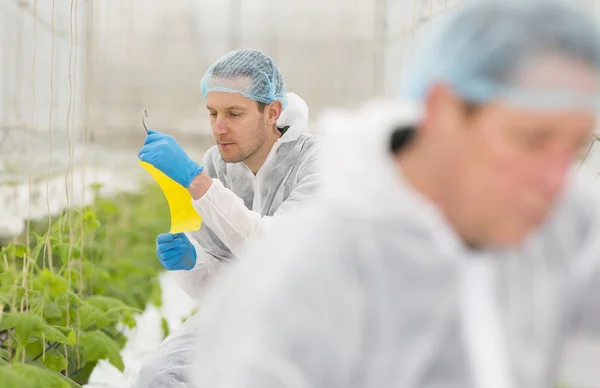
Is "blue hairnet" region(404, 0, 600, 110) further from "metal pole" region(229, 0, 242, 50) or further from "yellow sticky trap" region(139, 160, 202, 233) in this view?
"metal pole" region(229, 0, 242, 50)

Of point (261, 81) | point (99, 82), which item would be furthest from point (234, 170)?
point (99, 82)

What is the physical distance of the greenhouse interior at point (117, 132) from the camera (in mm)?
2656

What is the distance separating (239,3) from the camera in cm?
1095

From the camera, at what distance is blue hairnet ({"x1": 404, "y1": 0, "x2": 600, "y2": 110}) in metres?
1.09

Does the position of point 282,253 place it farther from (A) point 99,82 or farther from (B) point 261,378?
(A) point 99,82

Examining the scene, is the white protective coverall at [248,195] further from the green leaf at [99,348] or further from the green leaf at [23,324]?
the green leaf at [23,324]

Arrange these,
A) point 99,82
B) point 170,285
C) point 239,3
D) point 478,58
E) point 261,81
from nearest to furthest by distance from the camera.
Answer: point 478,58 → point 261,81 → point 170,285 → point 99,82 → point 239,3

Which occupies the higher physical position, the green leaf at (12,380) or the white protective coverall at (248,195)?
the white protective coverall at (248,195)

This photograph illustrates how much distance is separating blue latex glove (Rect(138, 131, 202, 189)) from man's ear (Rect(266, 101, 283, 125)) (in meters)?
0.45

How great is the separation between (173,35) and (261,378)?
10.4 metres

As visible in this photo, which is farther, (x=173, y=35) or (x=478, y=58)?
(x=173, y=35)

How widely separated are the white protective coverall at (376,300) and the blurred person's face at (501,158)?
0.05m

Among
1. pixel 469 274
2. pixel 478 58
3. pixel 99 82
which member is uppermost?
pixel 478 58

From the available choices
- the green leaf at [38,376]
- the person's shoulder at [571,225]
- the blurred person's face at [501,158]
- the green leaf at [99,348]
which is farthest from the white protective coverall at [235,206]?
the blurred person's face at [501,158]
